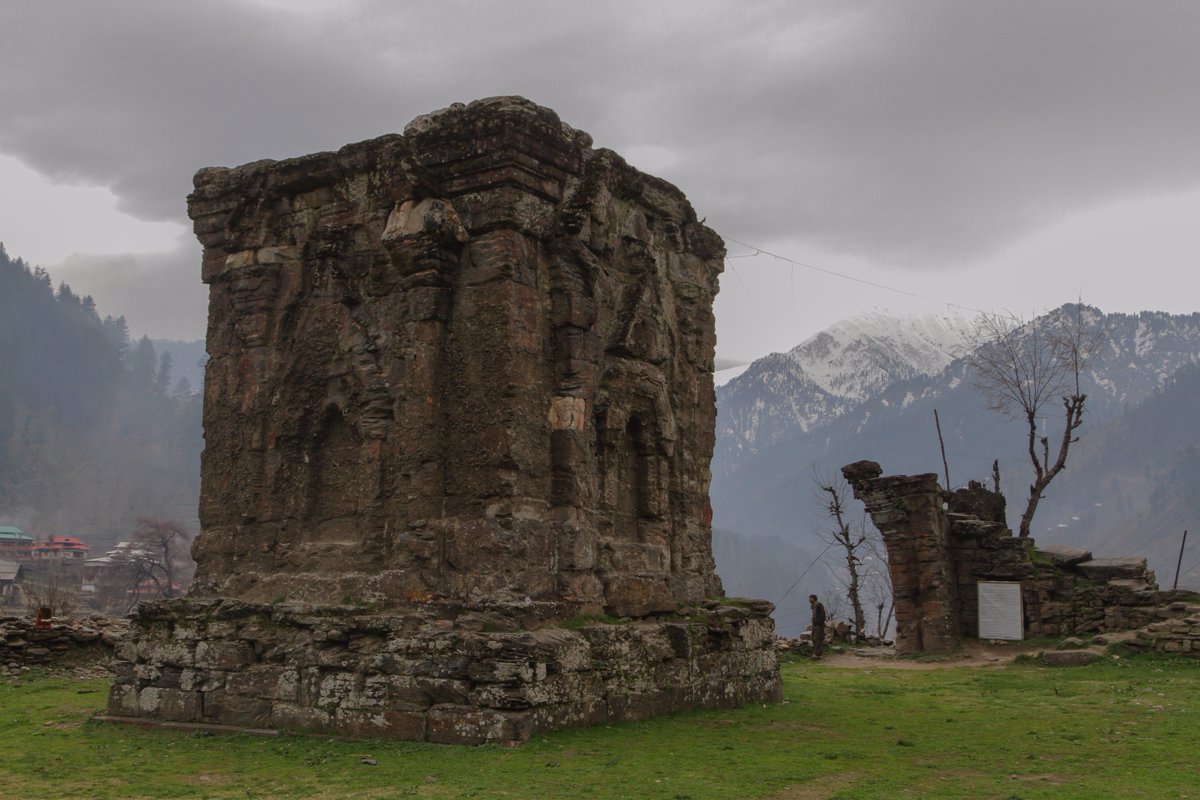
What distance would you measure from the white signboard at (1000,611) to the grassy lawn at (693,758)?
9832 mm

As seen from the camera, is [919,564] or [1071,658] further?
[919,564]

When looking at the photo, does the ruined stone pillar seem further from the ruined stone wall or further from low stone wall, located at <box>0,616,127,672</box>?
low stone wall, located at <box>0,616,127,672</box>

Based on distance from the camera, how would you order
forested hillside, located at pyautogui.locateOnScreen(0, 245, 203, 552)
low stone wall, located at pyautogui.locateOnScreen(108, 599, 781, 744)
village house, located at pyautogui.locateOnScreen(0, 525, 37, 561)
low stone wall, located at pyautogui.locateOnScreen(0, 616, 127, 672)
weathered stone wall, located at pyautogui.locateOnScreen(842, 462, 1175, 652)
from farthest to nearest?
forested hillside, located at pyautogui.locateOnScreen(0, 245, 203, 552) < village house, located at pyautogui.locateOnScreen(0, 525, 37, 561) < weathered stone wall, located at pyautogui.locateOnScreen(842, 462, 1175, 652) < low stone wall, located at pyautogui.locateOnScreen(0, 616, 127, 672) < low stone wall, located at pyautogui.locateOnScreen(108, 599, 781, 744)

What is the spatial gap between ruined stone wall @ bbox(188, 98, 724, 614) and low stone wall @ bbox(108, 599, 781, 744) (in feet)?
1.87

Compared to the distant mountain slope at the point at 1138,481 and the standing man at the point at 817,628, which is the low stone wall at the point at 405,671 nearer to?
the standing man at the point at 817,628

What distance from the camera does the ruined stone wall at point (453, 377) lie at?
33.3 feet

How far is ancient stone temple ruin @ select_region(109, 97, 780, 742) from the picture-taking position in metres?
9.47

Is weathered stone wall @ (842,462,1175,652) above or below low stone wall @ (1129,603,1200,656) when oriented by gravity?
above

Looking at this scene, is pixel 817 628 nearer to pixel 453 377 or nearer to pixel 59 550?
pixel 453 377

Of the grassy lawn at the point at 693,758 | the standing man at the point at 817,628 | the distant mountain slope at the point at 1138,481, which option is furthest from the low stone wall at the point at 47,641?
the distant mountain slope at the point at 1138,481

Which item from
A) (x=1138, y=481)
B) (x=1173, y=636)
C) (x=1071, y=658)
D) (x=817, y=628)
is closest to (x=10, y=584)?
(x=817, y=628)

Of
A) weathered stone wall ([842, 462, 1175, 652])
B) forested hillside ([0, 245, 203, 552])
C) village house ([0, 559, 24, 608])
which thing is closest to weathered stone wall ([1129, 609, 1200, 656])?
weathered stone wall ([842, 462, 1175, 652])

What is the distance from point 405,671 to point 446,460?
206cm

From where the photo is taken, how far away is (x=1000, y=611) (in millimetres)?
22031
